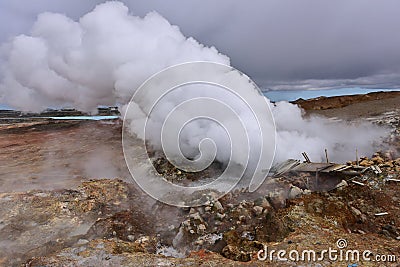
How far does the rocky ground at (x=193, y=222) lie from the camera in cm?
356

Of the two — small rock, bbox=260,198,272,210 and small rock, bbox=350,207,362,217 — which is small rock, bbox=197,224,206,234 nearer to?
small rock, bbox=260,198,272,210

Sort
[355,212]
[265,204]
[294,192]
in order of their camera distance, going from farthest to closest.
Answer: [294,192], [265,204], [355,212]

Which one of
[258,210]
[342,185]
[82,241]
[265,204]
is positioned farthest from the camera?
[342,185]

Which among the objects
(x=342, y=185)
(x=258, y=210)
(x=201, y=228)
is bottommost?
(x=201, y=228)

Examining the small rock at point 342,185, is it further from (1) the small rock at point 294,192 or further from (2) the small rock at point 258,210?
(2) the small rock at point 258,210

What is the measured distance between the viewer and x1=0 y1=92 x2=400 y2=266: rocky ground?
140 inches

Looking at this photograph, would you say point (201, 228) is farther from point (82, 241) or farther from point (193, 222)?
point (82, 241)

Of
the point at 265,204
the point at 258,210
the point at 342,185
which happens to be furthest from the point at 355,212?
the point at 258,210

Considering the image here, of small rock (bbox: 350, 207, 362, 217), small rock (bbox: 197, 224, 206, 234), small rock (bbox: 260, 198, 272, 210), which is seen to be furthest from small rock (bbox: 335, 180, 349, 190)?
small rock (bbox: 197, 224, 206, 234)

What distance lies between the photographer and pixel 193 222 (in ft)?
14.7

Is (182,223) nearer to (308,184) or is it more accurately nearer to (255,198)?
(255,198)

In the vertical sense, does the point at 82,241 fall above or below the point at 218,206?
below

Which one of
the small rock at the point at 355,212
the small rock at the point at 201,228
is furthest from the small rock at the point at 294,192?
the small rock at the point at 201,228

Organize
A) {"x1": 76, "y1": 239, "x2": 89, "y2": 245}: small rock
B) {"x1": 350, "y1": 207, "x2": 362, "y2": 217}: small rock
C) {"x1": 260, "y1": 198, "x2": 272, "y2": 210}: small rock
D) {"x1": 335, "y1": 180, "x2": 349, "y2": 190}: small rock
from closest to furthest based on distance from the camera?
{"x1": 76, "y1": 239, "x2": 89, "y2": 245}: small rock
{"x1": 350, "y1": 207, "x2": 362, "y2": 217}: small rock
{"x1": 260, "y1": 198, "x2": 272, "y2": 210}: small rock
{"x1": 335, "y1": 180, "x2": 349, "y2": 190}: small rock
